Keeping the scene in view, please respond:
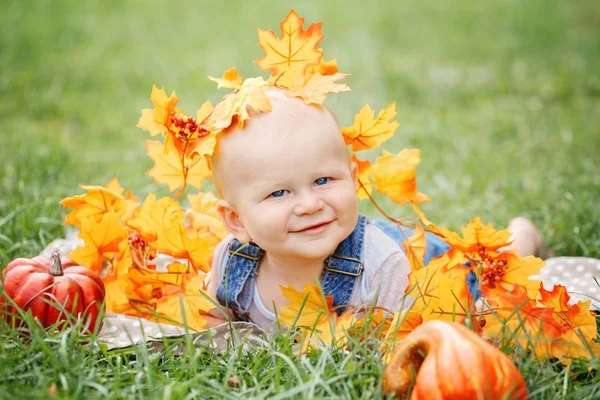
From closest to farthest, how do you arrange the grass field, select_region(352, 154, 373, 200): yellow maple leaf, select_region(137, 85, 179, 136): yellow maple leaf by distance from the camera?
the grass field
select_region(137, 85, 179, 136): yellow maple leaf
select_region(352, 154, 373, 200): yellow maple leaf

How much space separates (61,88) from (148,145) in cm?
347

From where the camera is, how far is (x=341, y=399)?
1694 millimetres

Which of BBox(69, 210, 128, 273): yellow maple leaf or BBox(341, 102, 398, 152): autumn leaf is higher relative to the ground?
BBox(341, 102, 398, 152): autumn leaf

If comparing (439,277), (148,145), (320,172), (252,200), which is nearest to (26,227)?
(148,145)

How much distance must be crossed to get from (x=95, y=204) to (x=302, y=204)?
39.2 inches

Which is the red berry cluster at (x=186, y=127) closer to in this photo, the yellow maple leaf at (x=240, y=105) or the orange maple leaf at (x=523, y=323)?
the yellow maple leaf at (x=240, y=105)

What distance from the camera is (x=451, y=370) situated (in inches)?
63.4

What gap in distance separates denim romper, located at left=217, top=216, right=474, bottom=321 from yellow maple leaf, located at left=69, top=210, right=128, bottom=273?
1.41 ft

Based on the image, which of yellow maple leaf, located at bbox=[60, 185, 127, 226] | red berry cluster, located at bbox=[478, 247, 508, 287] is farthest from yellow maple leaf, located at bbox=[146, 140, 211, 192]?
red berry cluster, located at bbox=[478, 247, 508, 287]

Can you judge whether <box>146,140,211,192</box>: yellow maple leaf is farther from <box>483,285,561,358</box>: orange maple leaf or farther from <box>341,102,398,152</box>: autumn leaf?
<box>483,285,561,358</box>: orange maple leaf

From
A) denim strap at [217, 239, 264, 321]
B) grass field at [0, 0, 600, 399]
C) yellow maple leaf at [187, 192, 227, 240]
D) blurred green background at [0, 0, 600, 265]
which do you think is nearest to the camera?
grass field at [0, 0, 600, 399]

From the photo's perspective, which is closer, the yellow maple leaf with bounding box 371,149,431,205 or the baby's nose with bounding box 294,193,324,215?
the baby's nose with bounding box 294,193,324,215

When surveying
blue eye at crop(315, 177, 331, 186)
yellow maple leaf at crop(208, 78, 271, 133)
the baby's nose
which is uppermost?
yellow maple leaf at crop(208, 78, 271, 133)

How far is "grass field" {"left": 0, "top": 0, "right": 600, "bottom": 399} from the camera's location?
6.07 feet
